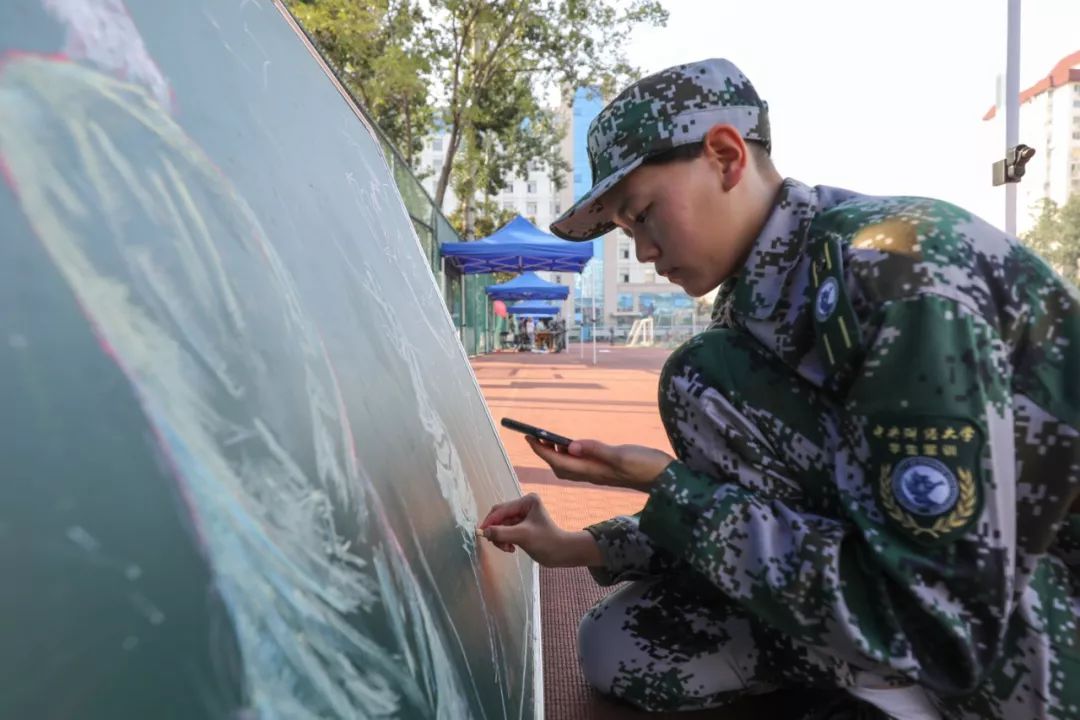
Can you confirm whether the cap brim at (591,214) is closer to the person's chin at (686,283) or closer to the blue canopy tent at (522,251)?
the person's chin at (686,283)

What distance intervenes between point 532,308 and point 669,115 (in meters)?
25.9

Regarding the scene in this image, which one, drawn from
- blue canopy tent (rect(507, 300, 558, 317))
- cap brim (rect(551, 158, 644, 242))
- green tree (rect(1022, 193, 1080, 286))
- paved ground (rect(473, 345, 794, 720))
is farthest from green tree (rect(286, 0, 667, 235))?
green tree (rect(1022, 193, 1080, 286))

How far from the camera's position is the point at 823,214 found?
1.01 m

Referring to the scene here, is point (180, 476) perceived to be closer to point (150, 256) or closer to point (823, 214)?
point (150, 256)

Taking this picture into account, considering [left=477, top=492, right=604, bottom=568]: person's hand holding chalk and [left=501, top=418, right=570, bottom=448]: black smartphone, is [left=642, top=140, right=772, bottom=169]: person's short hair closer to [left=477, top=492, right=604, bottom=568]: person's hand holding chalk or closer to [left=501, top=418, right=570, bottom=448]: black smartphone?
[left=501, top=418, right=570, bottom=448]: black smartphone

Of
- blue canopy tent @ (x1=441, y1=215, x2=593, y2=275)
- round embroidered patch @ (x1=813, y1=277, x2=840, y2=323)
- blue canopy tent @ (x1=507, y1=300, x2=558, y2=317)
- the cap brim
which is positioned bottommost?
round embroidered patch @ (x1=813, y1=277, x2=840, y2=323)

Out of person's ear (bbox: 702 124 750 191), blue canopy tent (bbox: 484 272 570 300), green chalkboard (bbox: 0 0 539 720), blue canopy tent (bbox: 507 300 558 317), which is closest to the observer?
green chalkboard (bbox: 0 0 539 720)

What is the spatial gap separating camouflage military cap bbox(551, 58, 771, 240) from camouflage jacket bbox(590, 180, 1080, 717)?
0.20 meters

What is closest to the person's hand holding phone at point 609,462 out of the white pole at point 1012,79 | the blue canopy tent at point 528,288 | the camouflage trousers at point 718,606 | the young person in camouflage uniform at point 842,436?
the young person in camouflage uniform at point 842,436

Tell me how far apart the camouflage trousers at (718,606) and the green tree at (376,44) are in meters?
8.19

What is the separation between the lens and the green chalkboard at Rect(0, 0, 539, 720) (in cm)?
35

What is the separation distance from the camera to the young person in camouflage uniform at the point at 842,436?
76 cm

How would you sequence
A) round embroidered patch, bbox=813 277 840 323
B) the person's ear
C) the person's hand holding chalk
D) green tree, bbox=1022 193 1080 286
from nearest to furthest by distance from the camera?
round embroidered patch, bbox=813 277 840 323, the person's ear, the person's hand holding chalk, green tree, bbox=1022 193 1080 286

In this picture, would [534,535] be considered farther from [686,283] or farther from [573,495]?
[573,495]
